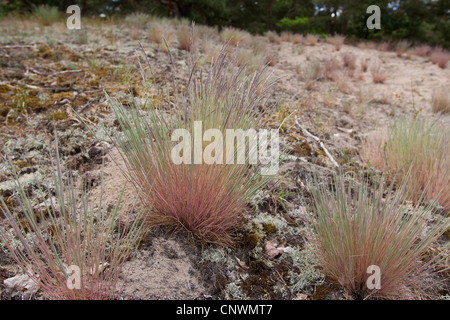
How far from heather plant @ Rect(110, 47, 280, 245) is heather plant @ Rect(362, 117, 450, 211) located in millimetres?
1194

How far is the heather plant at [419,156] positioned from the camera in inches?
83.0

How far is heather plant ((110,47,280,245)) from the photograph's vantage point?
1.41 m

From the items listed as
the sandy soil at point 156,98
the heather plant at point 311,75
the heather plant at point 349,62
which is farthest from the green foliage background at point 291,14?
the sandy soil at point 156,98

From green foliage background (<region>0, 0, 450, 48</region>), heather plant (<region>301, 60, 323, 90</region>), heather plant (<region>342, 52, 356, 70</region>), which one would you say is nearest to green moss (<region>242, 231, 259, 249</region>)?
heather plant (<region>301, 60, 323, 90</region>)

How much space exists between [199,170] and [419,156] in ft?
6.20

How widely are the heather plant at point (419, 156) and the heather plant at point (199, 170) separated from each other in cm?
119

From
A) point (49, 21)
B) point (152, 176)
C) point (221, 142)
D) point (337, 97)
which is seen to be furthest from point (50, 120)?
point (49, 21)

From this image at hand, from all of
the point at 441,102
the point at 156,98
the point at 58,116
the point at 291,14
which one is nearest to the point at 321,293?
the point at 156,98

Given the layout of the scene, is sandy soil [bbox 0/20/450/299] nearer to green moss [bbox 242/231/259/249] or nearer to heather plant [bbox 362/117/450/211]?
green moss [bbox 242/231/259/249]

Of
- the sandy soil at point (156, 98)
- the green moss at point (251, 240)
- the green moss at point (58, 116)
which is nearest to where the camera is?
the sandy soil at point (156, 98)

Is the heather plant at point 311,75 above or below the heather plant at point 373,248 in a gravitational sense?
above

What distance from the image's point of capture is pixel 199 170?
4.71 feet

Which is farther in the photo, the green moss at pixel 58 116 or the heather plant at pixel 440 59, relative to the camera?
the heather plant at pixel 440 59

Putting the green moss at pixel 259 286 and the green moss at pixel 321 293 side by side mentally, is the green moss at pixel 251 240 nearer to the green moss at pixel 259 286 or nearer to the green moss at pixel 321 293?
the green moss at pixel 259 286
